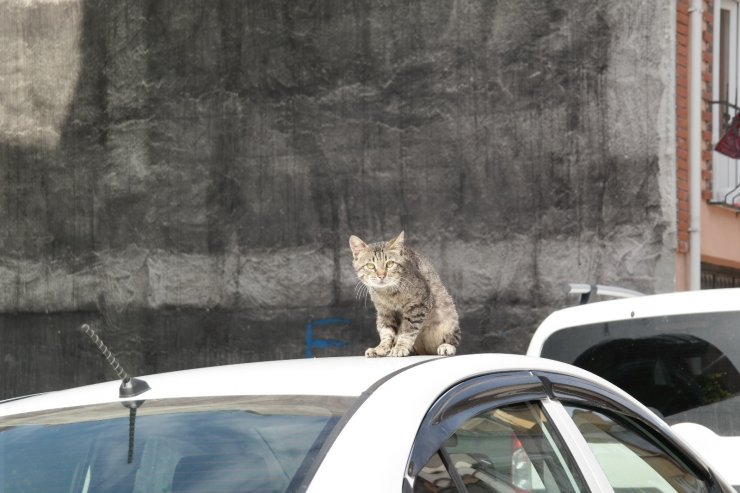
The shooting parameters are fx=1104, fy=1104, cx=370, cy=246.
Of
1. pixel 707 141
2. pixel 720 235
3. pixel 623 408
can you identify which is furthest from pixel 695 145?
pixel 623 408

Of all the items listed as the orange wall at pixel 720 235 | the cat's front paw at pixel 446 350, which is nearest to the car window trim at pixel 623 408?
the cat's front paw at pixel 446 350

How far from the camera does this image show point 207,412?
276 centimetres

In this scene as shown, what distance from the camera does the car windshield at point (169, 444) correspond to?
98.4 inches

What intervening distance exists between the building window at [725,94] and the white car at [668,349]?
7.28 meters

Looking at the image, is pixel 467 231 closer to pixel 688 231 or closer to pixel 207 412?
pixel 688 231

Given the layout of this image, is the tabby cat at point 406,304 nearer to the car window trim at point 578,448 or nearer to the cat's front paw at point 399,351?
the cat's front paw at point 399,351

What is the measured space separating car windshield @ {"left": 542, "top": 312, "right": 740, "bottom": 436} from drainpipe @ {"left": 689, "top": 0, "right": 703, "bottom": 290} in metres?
6.27

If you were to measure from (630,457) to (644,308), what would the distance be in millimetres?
2214

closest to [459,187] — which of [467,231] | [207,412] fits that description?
[467,231]

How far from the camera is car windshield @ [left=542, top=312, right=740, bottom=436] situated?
→ 217 inches

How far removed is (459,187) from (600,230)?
1744 millimetres

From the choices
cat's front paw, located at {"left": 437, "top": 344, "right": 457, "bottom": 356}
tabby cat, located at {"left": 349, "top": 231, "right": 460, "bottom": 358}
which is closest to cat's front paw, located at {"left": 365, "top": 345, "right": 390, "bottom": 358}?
tabby cat, located at {"left": 349, "top": 231, "right": 460, "bottom": 358}

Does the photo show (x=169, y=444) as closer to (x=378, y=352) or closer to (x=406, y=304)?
(x=378, y=352)

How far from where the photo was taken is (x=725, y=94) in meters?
13.3
